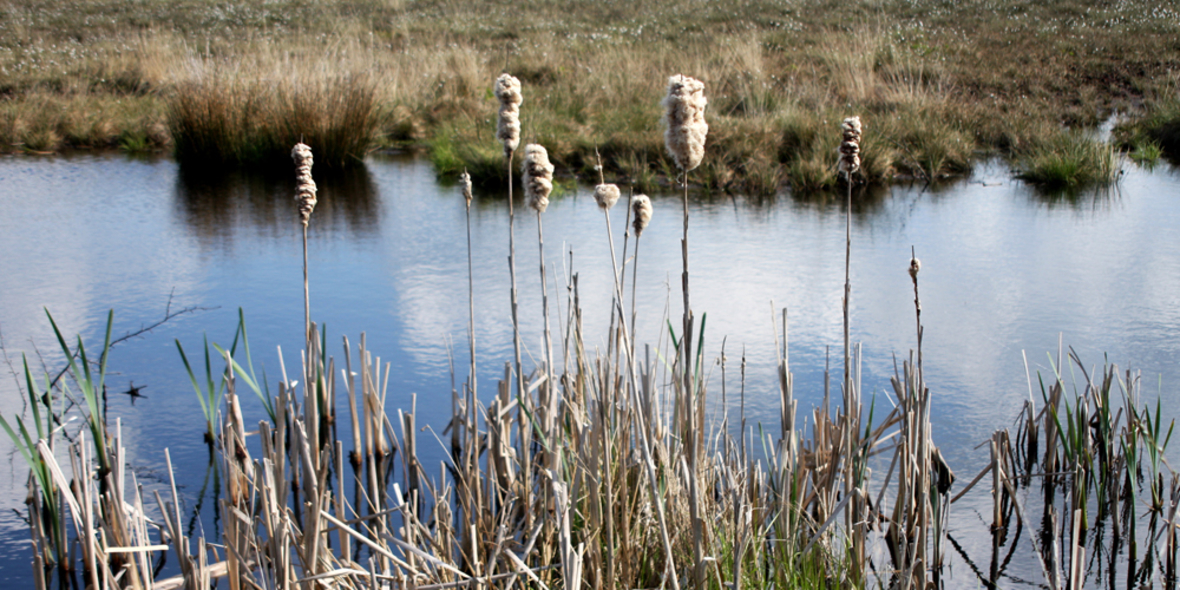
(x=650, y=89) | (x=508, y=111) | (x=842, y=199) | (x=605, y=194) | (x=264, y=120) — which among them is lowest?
(x=842, y=199)

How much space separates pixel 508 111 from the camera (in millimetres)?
1416

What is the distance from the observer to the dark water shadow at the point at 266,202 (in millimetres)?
4621

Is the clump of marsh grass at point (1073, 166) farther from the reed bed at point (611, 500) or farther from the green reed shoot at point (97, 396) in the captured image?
the green reed shoot at point (97, 396)

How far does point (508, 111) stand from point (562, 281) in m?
2.48

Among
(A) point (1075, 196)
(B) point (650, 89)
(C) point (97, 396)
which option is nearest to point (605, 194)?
(C) point (97, 396)

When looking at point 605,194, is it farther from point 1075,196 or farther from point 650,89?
point 650,89

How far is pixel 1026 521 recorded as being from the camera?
1.93m

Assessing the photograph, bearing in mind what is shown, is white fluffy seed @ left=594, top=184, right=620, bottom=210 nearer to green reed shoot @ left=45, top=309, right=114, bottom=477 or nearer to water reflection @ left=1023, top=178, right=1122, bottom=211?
green reed shoot @ left=45, top=309, right=114, bottom=477

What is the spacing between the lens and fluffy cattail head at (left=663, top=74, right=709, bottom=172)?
103cm

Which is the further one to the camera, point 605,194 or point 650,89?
point 650,89

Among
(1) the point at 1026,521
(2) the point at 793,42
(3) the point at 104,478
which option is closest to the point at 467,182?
(3) the point at 104,478

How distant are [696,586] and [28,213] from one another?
15.7ft

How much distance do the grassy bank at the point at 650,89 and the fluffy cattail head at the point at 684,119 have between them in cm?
145

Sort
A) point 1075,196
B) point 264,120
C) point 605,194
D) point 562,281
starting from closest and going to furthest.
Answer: point 605,194, point 562,281, point 1075,196, point 264,120
